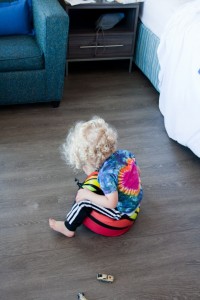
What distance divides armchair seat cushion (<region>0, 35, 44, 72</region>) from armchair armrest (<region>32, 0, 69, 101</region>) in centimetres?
5

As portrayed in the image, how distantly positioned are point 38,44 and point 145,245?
1.48m

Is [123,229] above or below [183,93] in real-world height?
below

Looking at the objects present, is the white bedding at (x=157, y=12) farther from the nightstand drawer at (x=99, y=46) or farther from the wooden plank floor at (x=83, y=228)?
the wooden plank floor at (x=83, y=228)

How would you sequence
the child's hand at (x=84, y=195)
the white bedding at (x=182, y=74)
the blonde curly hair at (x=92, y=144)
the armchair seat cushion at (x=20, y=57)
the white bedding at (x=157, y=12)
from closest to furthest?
the blonde curly hair at (x=92, y=144), the child's hand at (x=84, y=195), the white bedding at (x=182, y=74), the armchair seat cushion at (x=20, y=57), the white bedding at (x=157, y=12)

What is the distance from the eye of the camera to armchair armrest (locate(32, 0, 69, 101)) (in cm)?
198

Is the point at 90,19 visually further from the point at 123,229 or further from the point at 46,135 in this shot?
the point at 123,229

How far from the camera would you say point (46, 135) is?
2.10m

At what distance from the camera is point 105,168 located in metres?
1.33

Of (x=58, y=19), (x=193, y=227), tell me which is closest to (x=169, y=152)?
(x=193, y=227)

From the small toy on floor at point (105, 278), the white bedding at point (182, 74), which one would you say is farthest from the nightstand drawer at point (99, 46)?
the small toy on floor at point (105, 278)

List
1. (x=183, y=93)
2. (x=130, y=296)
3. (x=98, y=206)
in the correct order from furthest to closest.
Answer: (x=183, y=93)
(x=98, y=206)
(x=130, y=296)

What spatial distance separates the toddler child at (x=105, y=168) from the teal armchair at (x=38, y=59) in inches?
35.2

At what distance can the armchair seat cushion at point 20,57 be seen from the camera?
82.2 inches

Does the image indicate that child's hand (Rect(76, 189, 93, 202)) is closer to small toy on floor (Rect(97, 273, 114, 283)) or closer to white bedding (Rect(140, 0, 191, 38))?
small toy on floor (Rect(97, 273, 114, 283))
